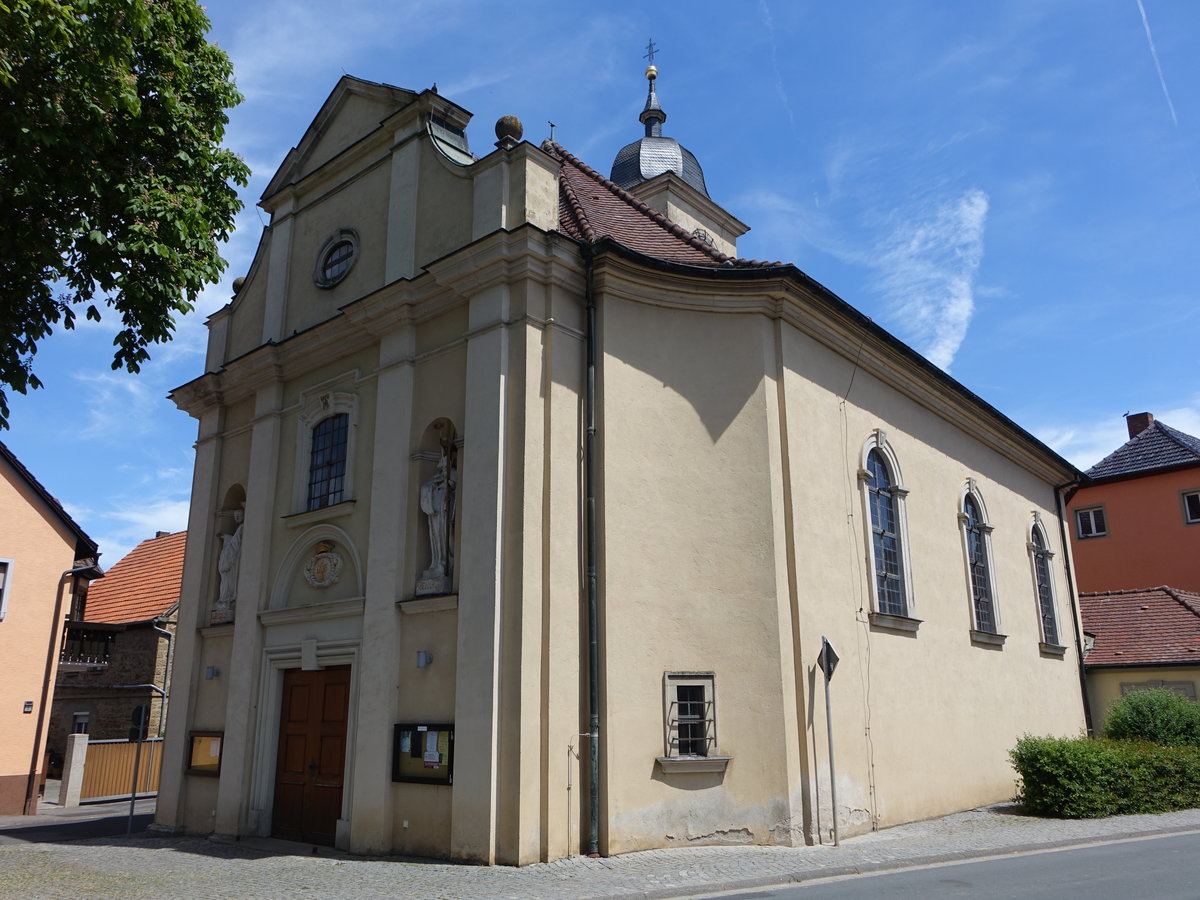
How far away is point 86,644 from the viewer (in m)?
25.0

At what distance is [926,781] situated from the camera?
14.7m

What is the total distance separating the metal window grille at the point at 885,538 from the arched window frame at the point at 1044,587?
6.81 m

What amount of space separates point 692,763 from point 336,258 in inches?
380

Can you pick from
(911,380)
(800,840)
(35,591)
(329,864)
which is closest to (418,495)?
(329,864)

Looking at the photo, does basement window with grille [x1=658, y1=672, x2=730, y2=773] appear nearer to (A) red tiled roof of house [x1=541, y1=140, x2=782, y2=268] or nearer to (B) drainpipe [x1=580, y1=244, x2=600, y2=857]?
(B) drainpipe [x1=580, y1=244, x2=600, y2=857]

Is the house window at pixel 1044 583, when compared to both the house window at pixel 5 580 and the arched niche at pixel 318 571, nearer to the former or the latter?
the arched niche at pixel 318 571

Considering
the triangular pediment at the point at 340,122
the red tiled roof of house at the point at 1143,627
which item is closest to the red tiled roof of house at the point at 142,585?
the triangular pediment at the point at 340,122

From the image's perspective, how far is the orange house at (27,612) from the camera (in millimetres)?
19375

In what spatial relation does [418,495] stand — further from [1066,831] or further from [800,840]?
[1066,831]

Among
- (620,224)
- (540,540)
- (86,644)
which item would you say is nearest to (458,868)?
(540,540)

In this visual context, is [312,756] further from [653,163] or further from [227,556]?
[653,163]

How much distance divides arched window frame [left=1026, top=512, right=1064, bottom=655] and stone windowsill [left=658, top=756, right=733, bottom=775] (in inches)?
457

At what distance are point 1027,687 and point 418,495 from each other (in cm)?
1300

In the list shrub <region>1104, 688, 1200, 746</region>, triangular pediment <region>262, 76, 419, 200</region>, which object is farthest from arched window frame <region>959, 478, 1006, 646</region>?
triangular pediment <region>262, 76, 419, 200</region>
